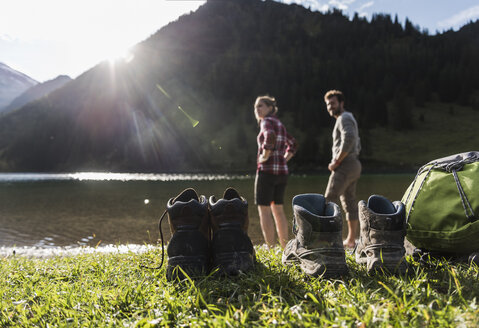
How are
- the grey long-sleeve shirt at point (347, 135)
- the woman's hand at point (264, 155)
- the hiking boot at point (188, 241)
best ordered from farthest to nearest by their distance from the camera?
1. the grey long-sleeve shirt at point (347, 135)
2. the woman's hand at point (264, 155)
3. the hiking boot at point (188, 241)

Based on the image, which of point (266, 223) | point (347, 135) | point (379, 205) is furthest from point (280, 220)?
point (379, 205)

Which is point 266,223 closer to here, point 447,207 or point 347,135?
point 347,135

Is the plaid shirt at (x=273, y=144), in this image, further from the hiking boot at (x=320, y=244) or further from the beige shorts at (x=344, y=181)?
the hiking boot at (x=320, y=244)

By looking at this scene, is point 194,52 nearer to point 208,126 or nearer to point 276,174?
point 208,126

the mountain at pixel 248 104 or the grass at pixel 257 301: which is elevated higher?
the mountain at pixel 248 104

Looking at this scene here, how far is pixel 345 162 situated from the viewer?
6.28 meters

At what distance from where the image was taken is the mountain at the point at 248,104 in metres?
99.1

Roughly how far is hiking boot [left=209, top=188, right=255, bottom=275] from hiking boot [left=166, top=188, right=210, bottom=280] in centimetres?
12

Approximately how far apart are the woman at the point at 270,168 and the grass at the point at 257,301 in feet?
8.04

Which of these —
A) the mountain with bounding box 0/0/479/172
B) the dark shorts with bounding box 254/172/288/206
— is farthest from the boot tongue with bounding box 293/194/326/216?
the mountain with bounding box 0/0/479/172

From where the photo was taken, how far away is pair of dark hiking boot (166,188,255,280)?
2.88 meters

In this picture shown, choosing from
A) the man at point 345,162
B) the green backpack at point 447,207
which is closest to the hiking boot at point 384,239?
the green backpack at point 447,207

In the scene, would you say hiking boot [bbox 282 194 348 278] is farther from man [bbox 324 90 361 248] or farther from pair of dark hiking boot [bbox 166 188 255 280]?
man [bbox 324 90 361 248]

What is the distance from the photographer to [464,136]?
88.4m
